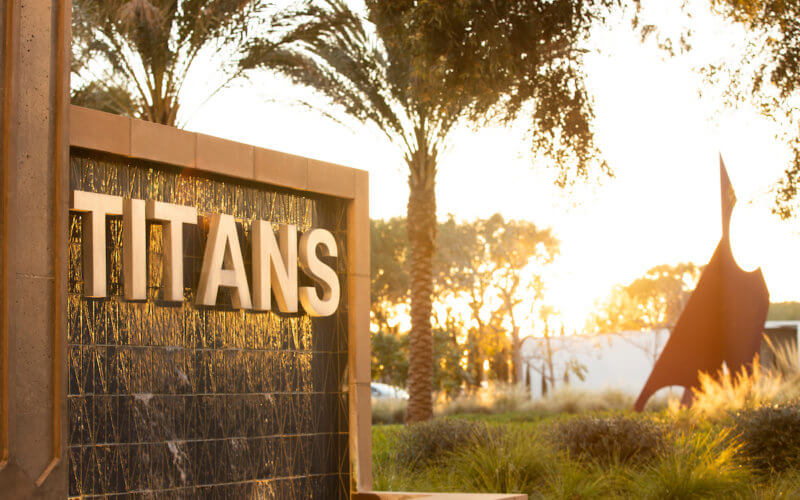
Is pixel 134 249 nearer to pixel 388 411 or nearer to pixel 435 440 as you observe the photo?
pixel 435 440

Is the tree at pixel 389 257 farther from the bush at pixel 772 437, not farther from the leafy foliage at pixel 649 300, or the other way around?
the bush at pixel 772 437

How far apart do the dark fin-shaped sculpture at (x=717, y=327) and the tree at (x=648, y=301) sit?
32597 mm

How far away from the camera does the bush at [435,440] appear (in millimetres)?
12969

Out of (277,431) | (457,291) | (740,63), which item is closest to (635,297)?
(457,291)

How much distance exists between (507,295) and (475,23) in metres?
30.2

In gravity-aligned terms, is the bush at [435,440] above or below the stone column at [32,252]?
below

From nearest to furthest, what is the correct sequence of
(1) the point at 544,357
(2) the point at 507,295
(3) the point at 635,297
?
(2) the point at 507,295, (1) the point at 544,357, (3) the point at 635,297

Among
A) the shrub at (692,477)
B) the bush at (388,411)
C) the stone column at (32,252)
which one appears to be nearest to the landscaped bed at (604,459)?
the shrub at (692,477)

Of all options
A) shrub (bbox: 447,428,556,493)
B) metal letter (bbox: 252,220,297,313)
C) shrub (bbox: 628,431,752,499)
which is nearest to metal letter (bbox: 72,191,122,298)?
metal letter (bbox: 252,220,297,313)

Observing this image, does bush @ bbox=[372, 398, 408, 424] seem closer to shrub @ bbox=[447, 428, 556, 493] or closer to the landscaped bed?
the landscaped bed

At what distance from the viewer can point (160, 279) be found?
24.8ft

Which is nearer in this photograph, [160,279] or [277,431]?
[160,279]

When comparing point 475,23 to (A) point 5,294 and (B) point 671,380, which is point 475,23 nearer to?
(A) point 5,294

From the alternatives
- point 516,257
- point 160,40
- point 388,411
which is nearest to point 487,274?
point 516,257
